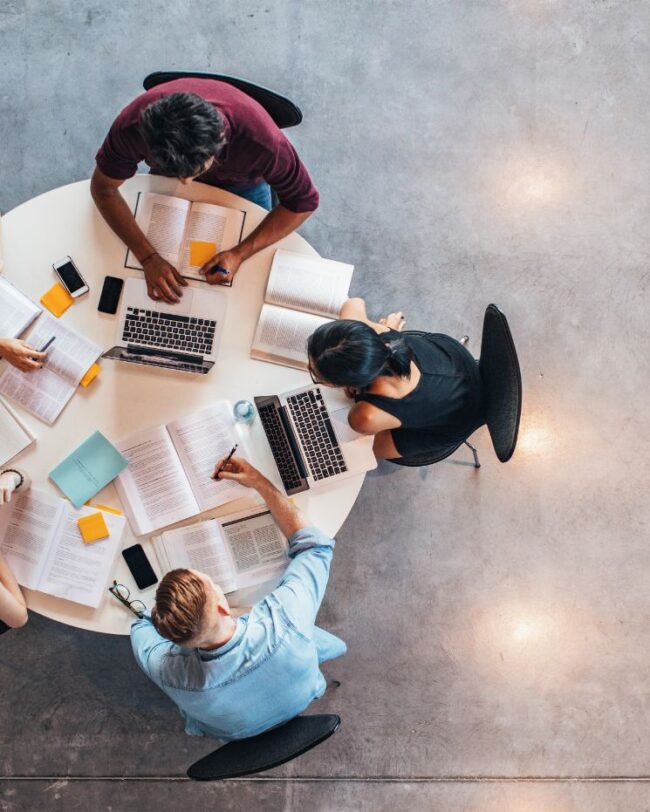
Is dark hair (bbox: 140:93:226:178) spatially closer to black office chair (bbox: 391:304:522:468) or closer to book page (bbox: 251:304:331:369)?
book page (bbox: 251:304:331:369)

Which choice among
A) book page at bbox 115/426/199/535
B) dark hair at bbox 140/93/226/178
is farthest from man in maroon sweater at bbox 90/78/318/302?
book page at bbox 115/426/199/535

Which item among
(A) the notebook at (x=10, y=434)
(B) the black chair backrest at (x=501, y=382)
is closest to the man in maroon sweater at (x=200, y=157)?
(A) the notebook at (x=10, y=434)

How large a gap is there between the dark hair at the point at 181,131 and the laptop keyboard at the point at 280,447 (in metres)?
0.76

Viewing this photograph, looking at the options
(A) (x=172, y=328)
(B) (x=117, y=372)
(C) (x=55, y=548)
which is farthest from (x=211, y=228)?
(C) (x=55, y=548)

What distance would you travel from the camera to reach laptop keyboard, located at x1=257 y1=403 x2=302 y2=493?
2.06m

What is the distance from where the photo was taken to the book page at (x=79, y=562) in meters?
2.01

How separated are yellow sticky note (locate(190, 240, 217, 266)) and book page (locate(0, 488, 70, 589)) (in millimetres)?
872

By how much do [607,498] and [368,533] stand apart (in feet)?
3.57

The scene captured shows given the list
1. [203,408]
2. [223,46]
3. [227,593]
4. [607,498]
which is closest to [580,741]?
[607,498]

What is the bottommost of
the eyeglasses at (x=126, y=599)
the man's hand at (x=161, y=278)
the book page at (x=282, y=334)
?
the eyeglasses at (x=126, y=599)

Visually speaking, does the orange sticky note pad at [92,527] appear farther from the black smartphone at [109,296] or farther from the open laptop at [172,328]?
the black smartphone at [109,296]

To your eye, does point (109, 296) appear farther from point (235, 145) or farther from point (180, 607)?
point (180, 607)

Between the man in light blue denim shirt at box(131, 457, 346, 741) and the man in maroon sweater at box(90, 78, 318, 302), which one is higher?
the man in maroon sweater at box(90, 78, 318, 302)

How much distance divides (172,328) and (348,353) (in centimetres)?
63
